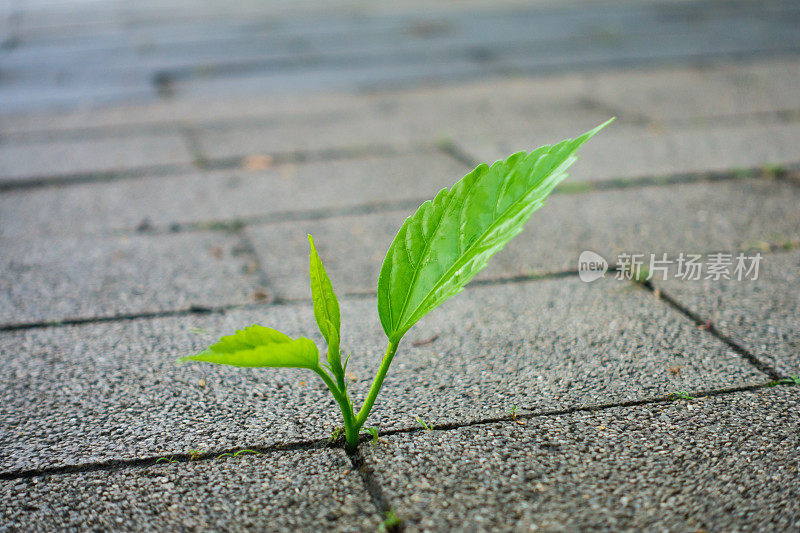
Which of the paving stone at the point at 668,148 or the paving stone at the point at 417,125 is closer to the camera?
the paving stone at the point at 668,148

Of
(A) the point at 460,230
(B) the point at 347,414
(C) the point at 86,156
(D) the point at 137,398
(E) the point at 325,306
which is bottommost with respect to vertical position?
(C) the point at 86,156

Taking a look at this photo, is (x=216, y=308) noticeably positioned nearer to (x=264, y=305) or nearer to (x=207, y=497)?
(x=264, y=305)

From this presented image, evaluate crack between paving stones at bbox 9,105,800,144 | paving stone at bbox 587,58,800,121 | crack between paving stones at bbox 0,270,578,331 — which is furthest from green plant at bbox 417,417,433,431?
paving stone at bbox 587,58,800,121

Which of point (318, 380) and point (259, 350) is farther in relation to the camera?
point (318, 380)

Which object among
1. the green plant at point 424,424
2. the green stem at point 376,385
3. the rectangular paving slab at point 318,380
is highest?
the green stem at point 376,385

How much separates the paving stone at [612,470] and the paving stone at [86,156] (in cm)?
267

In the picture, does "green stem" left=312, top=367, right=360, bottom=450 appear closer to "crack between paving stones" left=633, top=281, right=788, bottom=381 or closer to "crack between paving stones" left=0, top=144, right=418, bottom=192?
"crack between paving stones" left=633, top=281, right=788, bottom=381

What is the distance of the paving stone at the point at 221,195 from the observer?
2.89 metres

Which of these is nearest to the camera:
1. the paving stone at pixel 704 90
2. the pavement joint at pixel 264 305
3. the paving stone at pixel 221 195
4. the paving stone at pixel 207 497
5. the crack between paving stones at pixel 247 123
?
the paving stone at pixel 207 497
